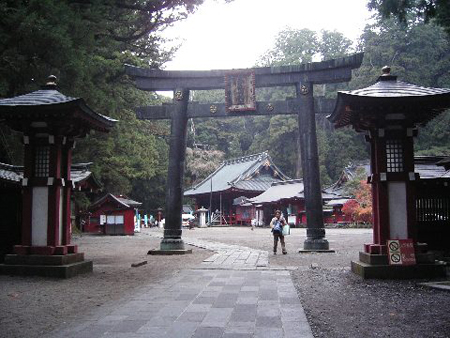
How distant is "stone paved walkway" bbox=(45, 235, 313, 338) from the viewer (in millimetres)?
5055

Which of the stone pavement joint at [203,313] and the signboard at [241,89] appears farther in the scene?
the signboard at [241,89]

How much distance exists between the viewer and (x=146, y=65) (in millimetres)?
23891

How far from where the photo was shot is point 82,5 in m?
17.0

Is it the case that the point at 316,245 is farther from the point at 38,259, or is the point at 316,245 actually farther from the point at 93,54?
the point at 93,54

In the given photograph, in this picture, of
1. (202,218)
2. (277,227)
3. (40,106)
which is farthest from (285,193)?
(40,106)

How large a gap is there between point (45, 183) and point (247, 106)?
775 centimetres

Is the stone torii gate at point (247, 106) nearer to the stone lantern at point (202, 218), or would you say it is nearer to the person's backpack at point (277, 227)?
the person's backpack at point (277, 227)

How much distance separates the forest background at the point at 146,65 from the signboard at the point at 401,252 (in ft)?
15.9

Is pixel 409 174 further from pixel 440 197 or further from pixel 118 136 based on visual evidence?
pixel 118 136

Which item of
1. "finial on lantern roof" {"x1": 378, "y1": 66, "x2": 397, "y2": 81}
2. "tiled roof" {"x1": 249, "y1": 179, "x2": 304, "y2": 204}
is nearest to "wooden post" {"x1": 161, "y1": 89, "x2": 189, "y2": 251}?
"finial on lantern roof" {"x1": 378, "y1": 66, "x2": 397, "y2": 81}

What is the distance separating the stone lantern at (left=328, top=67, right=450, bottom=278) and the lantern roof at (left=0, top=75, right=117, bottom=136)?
597cm

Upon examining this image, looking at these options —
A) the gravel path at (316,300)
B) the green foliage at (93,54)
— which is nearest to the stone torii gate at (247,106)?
the green foliage at (93,54)

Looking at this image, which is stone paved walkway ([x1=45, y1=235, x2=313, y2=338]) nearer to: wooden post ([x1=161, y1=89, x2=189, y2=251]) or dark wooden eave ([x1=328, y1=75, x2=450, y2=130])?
dark wooden eave ([x1=328, y1=75, x2=450, y2=130])

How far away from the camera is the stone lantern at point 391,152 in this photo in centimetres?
908
